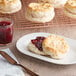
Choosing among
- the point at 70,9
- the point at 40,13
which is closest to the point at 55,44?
the point at 40,13

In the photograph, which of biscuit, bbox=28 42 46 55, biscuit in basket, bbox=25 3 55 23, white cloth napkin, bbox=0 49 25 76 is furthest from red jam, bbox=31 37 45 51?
biscuit in basket, bbox=25 3 55 23

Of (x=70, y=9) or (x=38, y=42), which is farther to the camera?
(x=70, y=9)

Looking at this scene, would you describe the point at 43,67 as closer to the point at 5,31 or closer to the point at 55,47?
the point at 55,47

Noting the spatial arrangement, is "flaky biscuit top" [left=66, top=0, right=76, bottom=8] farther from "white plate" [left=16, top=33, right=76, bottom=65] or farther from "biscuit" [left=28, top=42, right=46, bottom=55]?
"biscuit" [left=28, top=42, right=46, bottom=55]

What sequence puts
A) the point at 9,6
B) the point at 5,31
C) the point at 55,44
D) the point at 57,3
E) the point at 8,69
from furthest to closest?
1. the point at 57,3
2. the point at 9,6
3. the point at 5,31
4. the point at 55,44
5. the point at 8,69

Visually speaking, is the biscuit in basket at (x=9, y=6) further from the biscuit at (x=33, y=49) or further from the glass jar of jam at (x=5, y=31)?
the biscuit at (x=33, y=49)

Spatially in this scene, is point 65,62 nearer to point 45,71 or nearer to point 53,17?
point 45,71
